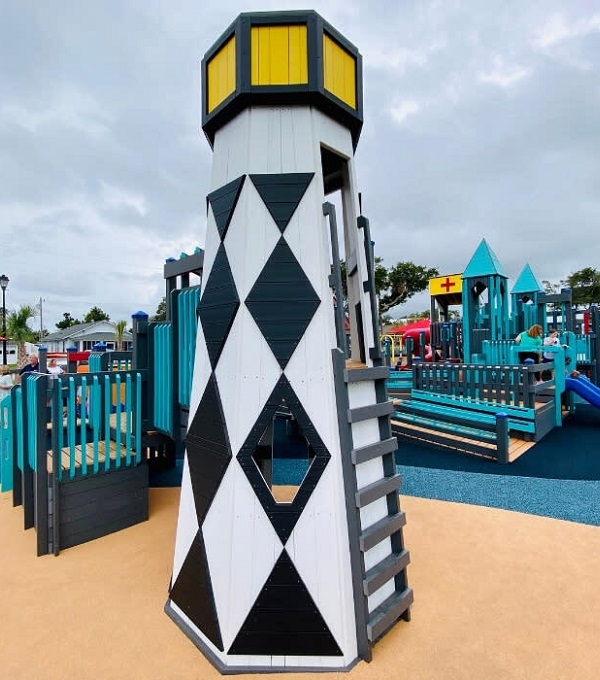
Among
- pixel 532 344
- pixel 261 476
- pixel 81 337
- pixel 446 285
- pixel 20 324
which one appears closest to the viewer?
pixel 261 476

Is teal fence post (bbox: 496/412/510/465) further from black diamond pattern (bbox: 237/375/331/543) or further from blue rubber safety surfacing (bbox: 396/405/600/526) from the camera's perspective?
black diamond pattern (bbox: 237/375/331/543)

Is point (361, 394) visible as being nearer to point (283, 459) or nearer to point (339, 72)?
point (339, 72)

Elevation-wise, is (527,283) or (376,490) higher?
(527,283)

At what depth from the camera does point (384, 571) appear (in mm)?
2652

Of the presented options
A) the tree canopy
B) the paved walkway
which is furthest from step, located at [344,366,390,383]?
the tree canopy

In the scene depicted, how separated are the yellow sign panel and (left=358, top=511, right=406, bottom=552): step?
20844 millimetres

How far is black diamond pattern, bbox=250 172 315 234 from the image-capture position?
2637 mm

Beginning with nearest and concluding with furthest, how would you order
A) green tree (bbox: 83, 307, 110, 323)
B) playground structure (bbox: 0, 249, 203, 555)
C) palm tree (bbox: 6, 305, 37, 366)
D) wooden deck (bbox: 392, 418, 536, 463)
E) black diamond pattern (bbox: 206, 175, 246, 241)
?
1. black diamond pattern (bbox: 206, 175, 246, 241)
2. playground structure (bbox: 0, 249, 203, 555)
3. wooden deck (bbox: 392, 418, 536, 463)
4. palm tree (bbox: 6, 305, 37, 366)
5. green tree (bbox: 83, 307, 110, 323)

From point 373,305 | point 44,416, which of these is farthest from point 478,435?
point 44,416

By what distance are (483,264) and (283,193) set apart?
40.5 feet

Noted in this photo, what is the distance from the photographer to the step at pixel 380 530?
8.24 feet

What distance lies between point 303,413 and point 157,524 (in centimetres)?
317

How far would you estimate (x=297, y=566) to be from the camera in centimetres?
240

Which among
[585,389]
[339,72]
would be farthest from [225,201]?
[585,389]
